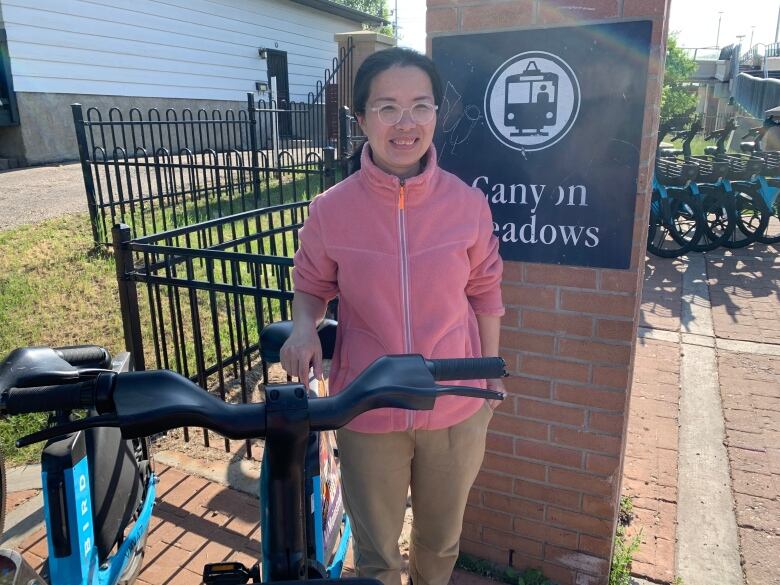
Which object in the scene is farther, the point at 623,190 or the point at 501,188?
the point at 501,188

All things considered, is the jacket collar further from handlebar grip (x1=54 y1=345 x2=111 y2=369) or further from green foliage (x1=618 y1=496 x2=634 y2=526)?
green foliage (x1=618 y1=496 x2=634 y2=526)

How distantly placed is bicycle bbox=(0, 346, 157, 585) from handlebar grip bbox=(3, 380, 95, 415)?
0.24 metres

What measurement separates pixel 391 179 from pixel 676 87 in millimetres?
29227

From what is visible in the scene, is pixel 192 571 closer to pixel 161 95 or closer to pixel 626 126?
pixel 626 126

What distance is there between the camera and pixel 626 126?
2117 mm

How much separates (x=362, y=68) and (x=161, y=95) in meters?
14.1

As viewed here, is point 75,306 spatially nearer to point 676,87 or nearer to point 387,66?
point 387,66

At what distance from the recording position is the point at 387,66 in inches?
66.2

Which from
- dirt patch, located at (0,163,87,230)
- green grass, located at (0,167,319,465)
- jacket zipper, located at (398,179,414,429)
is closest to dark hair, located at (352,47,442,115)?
jacket zipper, located at (398,179,414,429)

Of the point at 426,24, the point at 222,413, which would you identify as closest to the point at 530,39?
→ the point at 426,24

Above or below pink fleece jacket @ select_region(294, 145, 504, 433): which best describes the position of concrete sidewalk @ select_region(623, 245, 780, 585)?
below

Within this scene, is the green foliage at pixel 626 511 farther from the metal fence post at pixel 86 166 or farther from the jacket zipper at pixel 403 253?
the metal fence post at pixel 86 166

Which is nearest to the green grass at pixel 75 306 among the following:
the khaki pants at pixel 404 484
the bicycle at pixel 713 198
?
the khaki pants at pixel 404 484

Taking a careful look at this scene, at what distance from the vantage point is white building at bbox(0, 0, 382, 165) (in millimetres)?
11227
